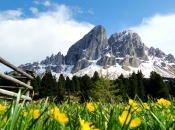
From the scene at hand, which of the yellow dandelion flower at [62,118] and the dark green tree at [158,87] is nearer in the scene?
the yellow dandelion flower at [62,118]

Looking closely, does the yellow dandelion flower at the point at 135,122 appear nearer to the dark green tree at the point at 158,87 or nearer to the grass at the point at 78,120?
the grass at the point at 78,120

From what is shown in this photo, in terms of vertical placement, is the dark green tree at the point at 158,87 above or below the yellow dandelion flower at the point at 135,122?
above

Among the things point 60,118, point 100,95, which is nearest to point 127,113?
point 60,118

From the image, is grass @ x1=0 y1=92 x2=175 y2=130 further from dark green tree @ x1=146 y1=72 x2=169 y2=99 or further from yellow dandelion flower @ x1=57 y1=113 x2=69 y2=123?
dark green tree @ x1=146 y1=72 x2=169 y2=99

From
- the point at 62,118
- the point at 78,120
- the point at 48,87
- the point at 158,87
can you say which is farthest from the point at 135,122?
the point at 48,87

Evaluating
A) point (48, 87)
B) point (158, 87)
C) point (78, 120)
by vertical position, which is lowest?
point (78, 120)

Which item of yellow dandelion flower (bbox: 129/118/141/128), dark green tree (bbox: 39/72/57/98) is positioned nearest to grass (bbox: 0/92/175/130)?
yellow dandelion flower (bbox: 129/118/141/128)

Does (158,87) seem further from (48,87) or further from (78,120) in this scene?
(78,120)

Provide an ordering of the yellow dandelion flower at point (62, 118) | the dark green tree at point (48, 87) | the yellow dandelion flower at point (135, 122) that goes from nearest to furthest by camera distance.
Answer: the yellow dandelion flower at point (135, 122), the yellow dandelion flower at point (62, 118), the dark green tree at point (48, 87)

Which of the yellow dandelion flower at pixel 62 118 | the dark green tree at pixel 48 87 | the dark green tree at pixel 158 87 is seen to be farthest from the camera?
the dark green tree at pixel 48 87

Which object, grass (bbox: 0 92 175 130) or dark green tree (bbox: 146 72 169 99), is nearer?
grass (bbox: 0 92 175 130)

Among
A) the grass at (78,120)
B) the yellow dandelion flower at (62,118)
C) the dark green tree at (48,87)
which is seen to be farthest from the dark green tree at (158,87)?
the yellow dandelion flower at (62,118)

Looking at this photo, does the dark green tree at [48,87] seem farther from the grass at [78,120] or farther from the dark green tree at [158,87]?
the grass at [78,120]

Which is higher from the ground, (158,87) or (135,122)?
(158,87)
